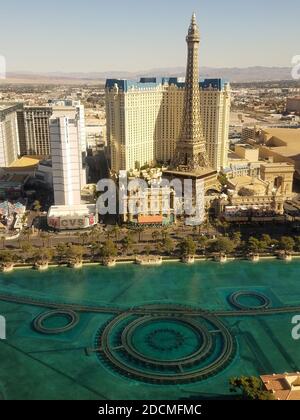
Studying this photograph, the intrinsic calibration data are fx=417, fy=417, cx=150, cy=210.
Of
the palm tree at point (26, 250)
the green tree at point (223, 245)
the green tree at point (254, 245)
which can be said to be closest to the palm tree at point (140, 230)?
the green tree at point (223, 245)

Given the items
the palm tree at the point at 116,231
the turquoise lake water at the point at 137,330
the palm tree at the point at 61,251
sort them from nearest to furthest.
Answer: the turquoise lake water at the point at 137,330 < the palm tree at the point at 61,251 < the palm tree at the point at 116,231

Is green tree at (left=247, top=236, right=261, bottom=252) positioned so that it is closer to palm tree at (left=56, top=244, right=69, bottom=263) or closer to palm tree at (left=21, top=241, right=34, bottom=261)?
palm tree at (left=56, top=244, right=69, bottom=263)

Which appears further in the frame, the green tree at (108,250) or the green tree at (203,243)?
the green tree at (203,243)

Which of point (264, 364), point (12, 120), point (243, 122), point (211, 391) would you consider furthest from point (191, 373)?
point (243, 122)

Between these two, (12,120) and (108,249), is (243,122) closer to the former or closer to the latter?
(12,120)

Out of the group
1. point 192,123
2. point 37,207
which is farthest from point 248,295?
point 192,123

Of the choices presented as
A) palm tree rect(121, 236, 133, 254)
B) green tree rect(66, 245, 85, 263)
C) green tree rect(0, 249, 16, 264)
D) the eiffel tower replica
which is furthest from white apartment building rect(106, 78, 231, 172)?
green tree rect(0, 249, 16, 264)

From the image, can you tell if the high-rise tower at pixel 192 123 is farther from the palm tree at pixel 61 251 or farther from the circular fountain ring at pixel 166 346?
the circular fountain ring at pixel 166 346

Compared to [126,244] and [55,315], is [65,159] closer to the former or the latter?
[126,244]
